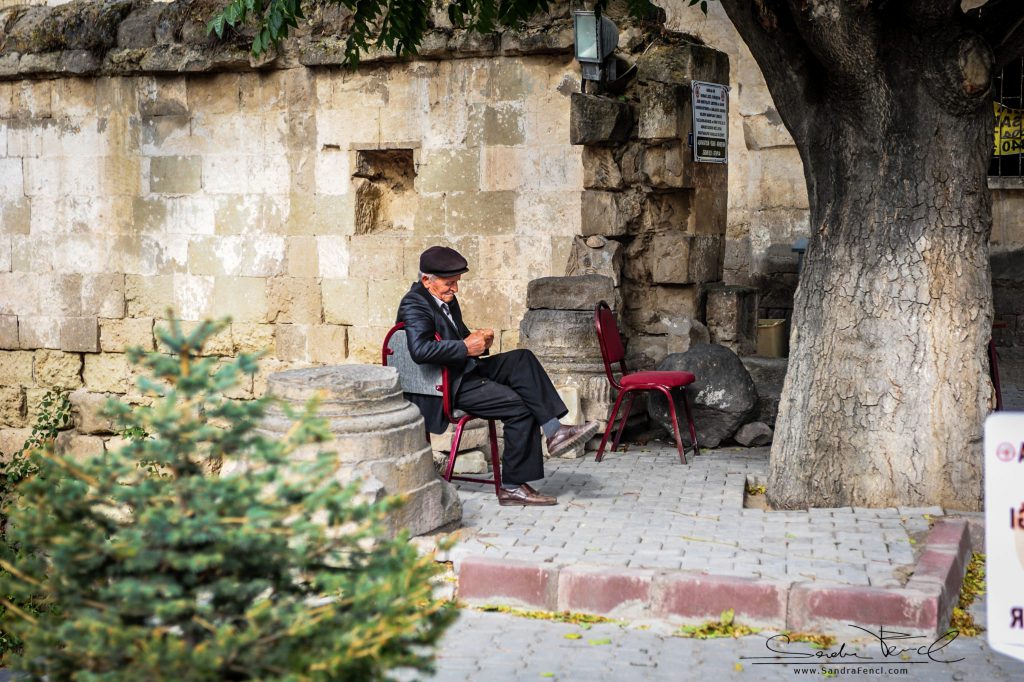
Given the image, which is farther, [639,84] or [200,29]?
[200,29]

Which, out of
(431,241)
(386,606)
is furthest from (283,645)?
(431,241)

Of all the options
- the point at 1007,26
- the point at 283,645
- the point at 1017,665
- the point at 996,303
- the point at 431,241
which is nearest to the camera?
the point at 283,645

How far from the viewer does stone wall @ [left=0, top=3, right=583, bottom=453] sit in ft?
31.7

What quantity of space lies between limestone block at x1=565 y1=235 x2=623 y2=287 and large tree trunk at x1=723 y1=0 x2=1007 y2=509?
267 centimetres

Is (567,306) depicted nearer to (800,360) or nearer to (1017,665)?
(800,360)

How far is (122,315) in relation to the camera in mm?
11078

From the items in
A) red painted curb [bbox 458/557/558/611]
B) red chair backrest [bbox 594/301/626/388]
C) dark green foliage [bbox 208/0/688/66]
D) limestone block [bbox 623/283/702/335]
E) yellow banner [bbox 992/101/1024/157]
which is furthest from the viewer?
yellow banner [bbox 992/101/1024/157]

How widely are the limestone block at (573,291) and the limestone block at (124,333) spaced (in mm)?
3848

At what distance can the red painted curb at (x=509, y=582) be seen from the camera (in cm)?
543

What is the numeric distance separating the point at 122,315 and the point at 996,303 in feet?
30.3

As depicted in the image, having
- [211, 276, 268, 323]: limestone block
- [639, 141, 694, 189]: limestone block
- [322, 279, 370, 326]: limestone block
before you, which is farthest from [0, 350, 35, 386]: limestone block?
[639, 141, 694, 189]: limestone block

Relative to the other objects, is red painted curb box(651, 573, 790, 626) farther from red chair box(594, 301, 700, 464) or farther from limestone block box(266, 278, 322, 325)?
limestone block box(266, 278, 322, 325)

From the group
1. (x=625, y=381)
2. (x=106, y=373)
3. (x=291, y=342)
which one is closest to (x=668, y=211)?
(x=625, y=381)

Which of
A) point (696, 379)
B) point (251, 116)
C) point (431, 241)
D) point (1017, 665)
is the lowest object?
point (1017, 665)
